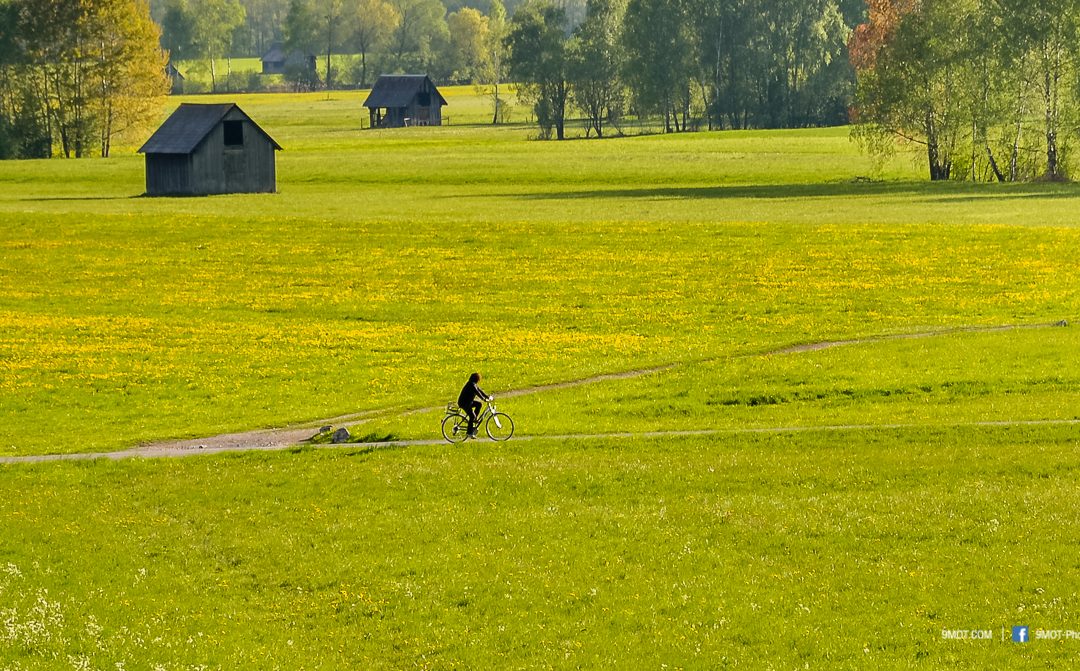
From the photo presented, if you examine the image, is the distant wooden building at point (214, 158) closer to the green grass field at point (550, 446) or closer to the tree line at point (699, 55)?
the green grass field at point (550, 446)

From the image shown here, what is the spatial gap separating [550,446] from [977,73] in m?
86.8

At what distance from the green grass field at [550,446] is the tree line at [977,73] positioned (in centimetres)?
2545

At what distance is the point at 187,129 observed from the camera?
11588cm

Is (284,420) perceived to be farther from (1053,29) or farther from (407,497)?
(1053,29)

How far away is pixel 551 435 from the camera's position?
36438 mm

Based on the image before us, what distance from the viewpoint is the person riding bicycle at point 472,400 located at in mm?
34125

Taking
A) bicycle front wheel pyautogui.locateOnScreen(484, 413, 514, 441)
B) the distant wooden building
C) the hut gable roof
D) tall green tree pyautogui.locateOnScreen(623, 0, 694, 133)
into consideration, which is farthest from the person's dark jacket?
tall green tree pyautogui.locateOnScreen(623, 0, 694, 133)

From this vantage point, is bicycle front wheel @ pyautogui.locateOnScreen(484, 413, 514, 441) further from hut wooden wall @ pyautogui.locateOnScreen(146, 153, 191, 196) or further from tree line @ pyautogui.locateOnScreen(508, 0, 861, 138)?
tree line @ pyautogui.locateOnScreen(508, 0, 861, 138)

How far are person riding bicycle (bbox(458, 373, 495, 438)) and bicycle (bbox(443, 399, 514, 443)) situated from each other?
19cm

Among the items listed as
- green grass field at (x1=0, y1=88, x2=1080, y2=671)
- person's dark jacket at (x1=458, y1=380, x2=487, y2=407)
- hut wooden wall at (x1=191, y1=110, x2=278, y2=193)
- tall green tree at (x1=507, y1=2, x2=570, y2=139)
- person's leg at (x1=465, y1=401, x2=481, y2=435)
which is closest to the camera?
green grass field at (x1=0, y1=88, x2=1080, y2=671)

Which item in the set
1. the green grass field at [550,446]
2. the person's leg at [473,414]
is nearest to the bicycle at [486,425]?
the person's leg at [473,414]

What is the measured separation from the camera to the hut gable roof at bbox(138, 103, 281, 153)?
114 m

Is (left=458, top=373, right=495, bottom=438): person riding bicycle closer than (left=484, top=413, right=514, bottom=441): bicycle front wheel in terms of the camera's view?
Yes

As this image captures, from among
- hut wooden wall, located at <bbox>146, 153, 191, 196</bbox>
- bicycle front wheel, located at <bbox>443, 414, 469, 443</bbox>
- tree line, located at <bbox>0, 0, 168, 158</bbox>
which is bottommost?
bicycle front wheel, located at <bbox>443, 414, 469, 443</bbox>
